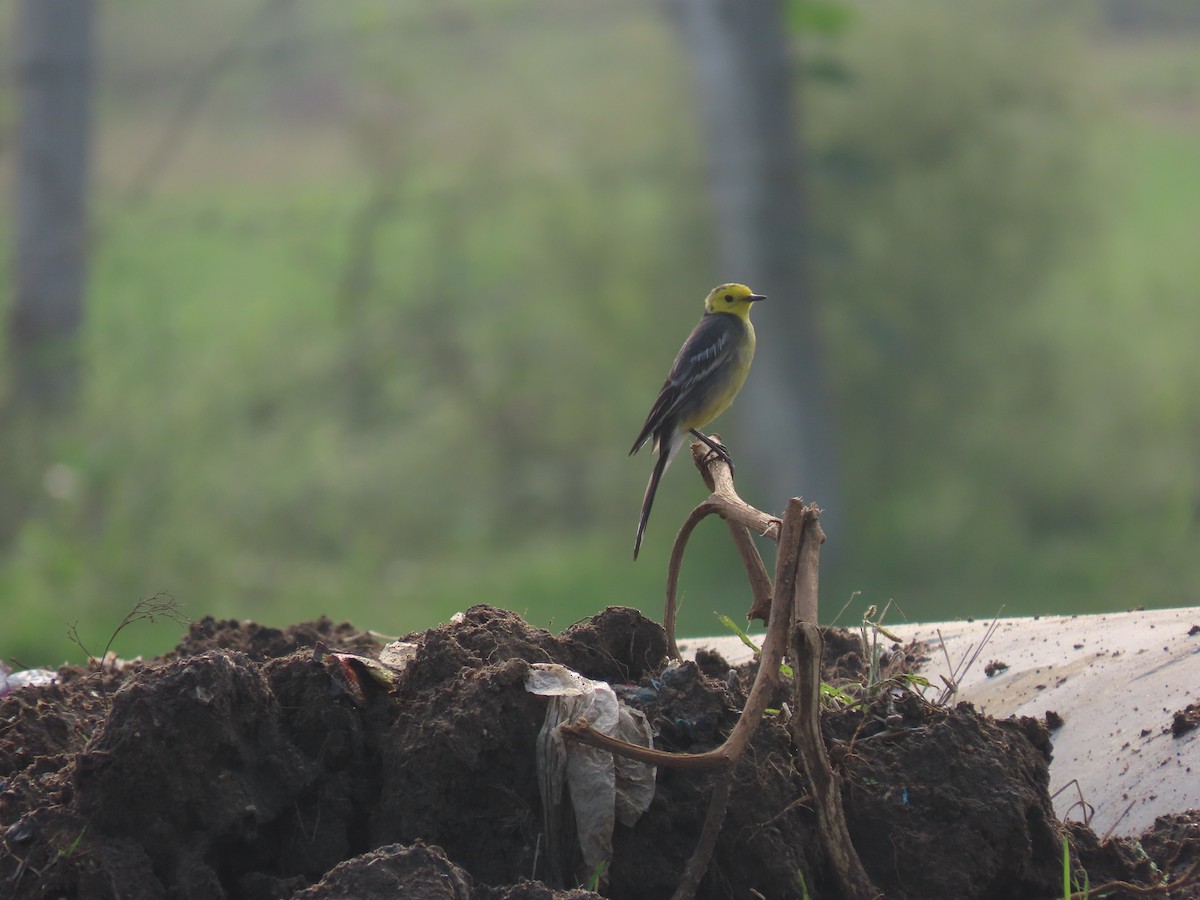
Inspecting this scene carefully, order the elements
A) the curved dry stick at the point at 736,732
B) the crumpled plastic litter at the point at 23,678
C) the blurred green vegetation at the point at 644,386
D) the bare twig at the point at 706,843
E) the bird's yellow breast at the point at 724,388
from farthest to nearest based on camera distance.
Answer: the blurred green vegetation at the point at 644,386, the bird's yellow breast at the point at 724,388, the crumpled plastic litter at the point at 23,678, the bare twig at the point at 706,843, the curved dry stick at the point at 736,732

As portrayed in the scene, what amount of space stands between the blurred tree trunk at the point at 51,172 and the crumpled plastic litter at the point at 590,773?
7.62 m

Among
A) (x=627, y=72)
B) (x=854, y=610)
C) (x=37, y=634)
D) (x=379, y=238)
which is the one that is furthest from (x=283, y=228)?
(x=854, y=610)

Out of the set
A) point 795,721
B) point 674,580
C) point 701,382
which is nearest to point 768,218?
point 701,382

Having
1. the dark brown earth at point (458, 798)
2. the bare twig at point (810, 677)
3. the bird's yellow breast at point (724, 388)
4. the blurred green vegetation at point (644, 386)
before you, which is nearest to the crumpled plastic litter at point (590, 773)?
the dark brown earth at point (458, 798)

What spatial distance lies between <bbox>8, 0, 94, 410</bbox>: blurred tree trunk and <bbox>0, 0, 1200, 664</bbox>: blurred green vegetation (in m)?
0.28

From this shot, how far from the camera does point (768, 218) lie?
29.5 ft

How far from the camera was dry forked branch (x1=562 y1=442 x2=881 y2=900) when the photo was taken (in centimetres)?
212

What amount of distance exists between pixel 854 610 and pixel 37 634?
4.72 m

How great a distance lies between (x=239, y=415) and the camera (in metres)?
9.81

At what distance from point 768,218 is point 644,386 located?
141 cm

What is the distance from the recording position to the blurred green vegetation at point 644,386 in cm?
878

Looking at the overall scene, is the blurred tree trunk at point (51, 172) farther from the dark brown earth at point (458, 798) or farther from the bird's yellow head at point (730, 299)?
the dark brown earth at point (458, 798)

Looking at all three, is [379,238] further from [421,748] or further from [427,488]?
[421,748]

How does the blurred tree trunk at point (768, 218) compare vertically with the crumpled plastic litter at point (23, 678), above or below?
above
